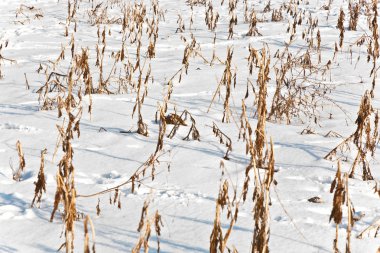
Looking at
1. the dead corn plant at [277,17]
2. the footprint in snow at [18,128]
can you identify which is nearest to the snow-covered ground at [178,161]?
the footprint in snow at [18,128]

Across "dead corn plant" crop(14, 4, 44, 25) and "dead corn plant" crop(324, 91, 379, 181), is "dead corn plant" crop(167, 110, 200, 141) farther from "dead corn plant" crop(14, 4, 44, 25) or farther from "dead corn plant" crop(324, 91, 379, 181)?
"dead corn plant" crop(14, 4, 44, 25)

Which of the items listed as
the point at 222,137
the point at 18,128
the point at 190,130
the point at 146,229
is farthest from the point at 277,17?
the point at 146,229

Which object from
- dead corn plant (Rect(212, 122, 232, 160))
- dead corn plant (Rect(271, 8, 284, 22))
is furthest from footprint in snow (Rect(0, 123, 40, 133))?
dead corn plant (Rect(271, 8, 284, 22))

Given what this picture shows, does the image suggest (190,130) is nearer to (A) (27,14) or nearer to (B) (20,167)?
(B) (20,167)

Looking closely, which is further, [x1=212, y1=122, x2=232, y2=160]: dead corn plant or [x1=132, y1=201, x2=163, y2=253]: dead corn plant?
[x1=212, y1=122, x2=232, y2=160]: dead corn plant

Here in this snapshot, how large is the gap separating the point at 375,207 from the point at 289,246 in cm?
55

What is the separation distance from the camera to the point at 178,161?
282 centimetres

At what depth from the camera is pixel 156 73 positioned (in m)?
4.61

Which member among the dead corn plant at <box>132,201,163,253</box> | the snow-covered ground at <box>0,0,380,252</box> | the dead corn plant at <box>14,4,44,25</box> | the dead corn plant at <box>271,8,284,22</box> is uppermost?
the dead corn plant at <box>271,8,284,22</box>

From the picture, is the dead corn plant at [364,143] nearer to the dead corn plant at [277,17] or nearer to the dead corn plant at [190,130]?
the dead corn plant at [190,130]

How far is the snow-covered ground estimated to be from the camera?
208 centimetres

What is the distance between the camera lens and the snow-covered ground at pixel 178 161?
2076 mm

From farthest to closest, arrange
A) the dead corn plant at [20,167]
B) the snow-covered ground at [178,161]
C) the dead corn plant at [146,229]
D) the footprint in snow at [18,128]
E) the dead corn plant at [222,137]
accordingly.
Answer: the footprint in snow at [18,128], the dead corn plant at [222,137], the dead corn plant at [20,167], the snow-covered ground at [178,161], the dead corn plant at [146,229]

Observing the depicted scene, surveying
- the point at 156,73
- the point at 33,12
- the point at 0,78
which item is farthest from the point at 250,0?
the point at 0,78
